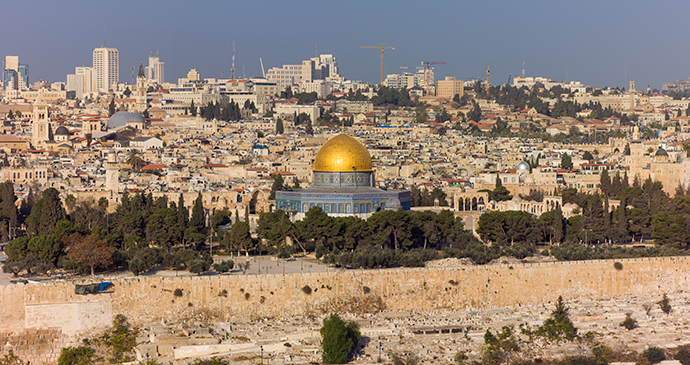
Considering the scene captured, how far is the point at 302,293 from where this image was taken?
29.9m

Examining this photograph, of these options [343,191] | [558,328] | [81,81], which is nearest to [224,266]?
[558,328]

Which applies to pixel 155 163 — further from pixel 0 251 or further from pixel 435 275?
pixel 435 275

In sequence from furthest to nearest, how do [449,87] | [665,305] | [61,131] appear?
1. [449,87]
2. [61,131]
3. [665,305]

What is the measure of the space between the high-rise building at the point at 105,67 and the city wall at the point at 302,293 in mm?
134177

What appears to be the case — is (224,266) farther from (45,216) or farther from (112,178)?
(112,178)

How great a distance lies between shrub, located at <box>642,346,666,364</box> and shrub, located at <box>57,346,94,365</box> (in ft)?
44.8

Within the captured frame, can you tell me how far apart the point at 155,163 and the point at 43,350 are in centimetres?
3556

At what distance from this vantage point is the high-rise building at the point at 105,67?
6373 inches

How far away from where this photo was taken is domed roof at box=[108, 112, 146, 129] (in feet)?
263

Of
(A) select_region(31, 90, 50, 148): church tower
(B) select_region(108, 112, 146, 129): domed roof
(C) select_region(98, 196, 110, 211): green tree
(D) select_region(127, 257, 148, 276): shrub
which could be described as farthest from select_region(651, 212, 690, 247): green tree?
(B) select_region(108, 112, 146, 129): domed roof

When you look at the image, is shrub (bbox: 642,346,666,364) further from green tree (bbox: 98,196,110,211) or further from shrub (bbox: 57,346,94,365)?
green tree (bbox: 98,196,110,211)

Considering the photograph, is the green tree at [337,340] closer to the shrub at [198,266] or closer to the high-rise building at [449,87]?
the shrub at [198,266]

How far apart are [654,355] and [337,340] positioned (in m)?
7.94

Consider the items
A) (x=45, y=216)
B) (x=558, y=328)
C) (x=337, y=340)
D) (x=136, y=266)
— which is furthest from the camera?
(x=45, y=216)
